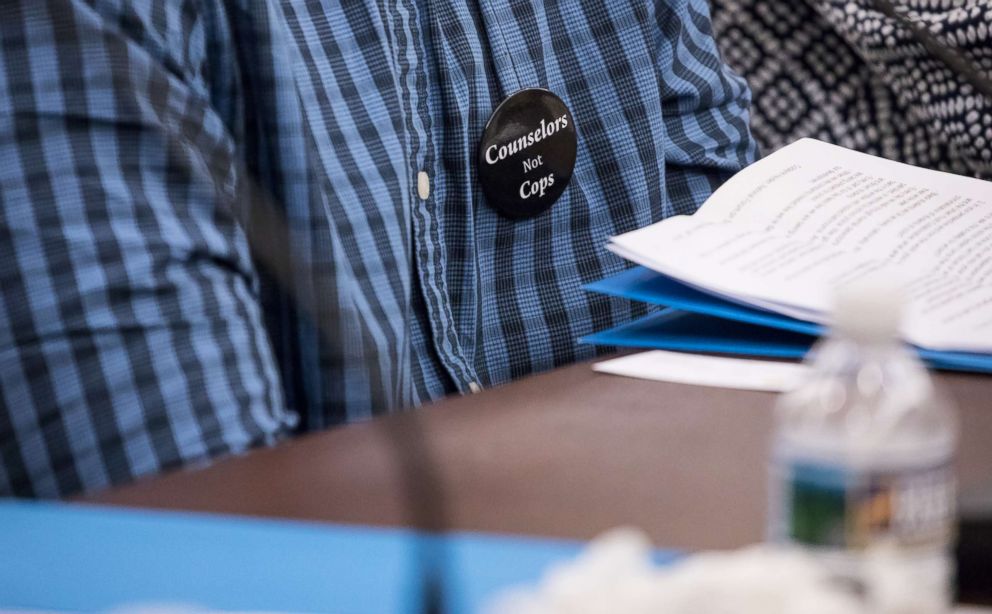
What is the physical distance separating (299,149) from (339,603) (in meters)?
0.44

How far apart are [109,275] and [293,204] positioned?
0.65 feet

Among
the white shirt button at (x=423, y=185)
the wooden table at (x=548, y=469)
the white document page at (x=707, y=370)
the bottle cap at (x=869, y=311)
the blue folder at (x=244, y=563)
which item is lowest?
the white document page at (x=707, y=370)

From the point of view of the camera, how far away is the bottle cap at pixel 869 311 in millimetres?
399

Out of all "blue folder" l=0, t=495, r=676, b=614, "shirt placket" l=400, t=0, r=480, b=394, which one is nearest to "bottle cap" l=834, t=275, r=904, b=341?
"blue folder" l=0, t=495, r=676, b=614

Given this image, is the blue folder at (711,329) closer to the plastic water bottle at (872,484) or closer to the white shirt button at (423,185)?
the white shirt button at (423,185)

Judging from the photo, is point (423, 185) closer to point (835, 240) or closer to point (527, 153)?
point (527, 153)

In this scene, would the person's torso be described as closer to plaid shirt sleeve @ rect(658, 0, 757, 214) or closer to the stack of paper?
plaid shirt sleeve @ rect(658, 0, 757, 214)

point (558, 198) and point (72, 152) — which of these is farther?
point (558, 198)

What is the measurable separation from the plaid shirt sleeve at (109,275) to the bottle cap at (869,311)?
0.35 meters

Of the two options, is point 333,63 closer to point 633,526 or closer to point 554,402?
point 554,402

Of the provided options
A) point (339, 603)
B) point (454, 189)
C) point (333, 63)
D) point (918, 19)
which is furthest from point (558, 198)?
point (339, 603)

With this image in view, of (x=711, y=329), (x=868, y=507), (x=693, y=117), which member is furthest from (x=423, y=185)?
(x=868, y=507)

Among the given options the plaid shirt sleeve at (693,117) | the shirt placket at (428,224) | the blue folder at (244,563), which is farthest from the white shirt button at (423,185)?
the blue folder at (244,563)

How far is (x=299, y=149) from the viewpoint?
0.83 m
